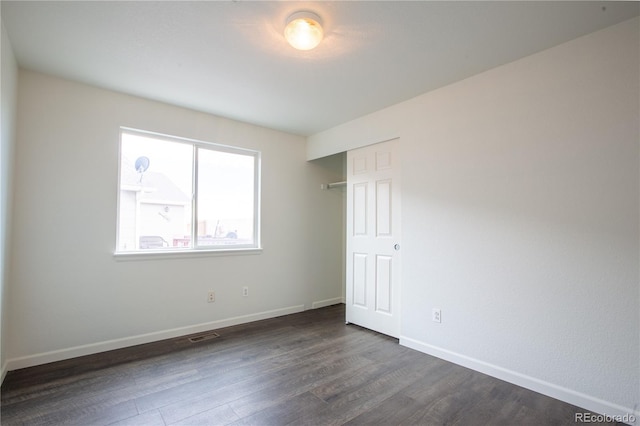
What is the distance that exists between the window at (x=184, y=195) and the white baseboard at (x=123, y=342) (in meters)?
0.84

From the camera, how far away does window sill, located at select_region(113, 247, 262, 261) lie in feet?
9.96

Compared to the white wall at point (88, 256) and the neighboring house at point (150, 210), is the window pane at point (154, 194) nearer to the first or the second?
the neighboring house at point (150, 210)

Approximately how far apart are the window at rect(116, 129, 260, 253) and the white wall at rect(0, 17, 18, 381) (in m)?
0.79

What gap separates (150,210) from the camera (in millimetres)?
3242

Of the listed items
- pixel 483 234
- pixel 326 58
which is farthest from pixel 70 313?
pixel 483 234

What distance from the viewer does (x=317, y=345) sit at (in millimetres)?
3068

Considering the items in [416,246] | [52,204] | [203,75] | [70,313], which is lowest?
[70,313]

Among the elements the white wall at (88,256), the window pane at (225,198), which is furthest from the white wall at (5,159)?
the window pane at (225,198)

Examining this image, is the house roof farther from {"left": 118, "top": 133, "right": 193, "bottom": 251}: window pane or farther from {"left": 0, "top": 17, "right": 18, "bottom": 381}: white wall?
{"left": 0, "top": 17, "right": 18, "bottom": 381}: white wall

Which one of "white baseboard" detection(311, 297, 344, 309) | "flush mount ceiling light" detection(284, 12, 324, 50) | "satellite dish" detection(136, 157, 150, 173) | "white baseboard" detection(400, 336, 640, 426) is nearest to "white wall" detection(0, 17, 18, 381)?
"satellite dish" detection(136, 157, 150, 173)

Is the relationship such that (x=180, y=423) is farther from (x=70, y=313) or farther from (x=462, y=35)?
(x=462, y=35)

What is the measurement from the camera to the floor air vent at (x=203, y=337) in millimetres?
3195

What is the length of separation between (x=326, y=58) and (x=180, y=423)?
8.50 ft
